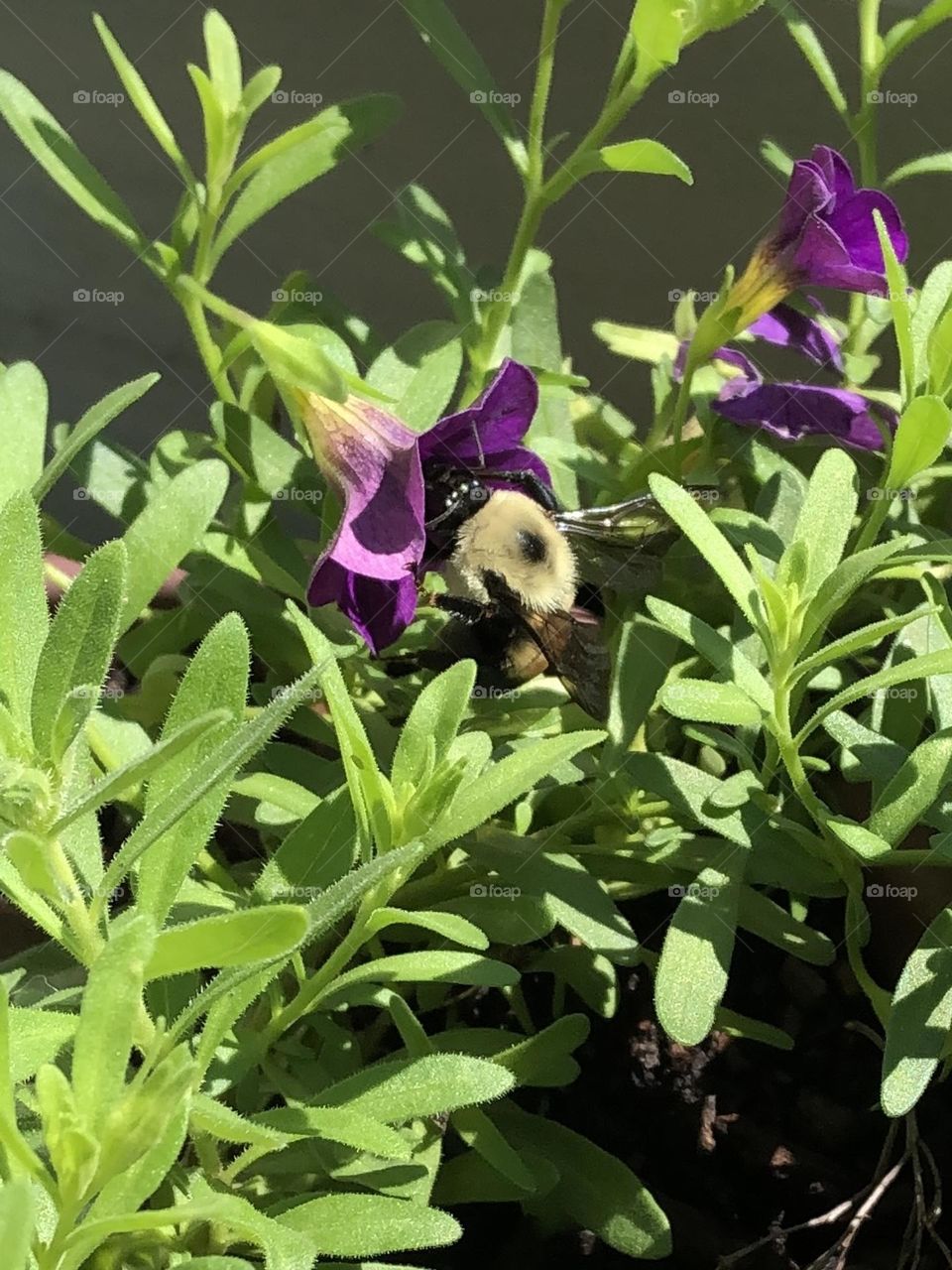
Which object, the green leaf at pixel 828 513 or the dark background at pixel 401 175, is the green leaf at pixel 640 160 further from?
the dark background at pixel 401 175

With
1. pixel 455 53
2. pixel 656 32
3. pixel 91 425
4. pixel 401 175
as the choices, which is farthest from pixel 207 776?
pixel 401 175

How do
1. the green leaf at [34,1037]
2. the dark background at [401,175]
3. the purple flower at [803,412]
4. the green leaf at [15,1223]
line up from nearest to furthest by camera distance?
the green leaf at [15,1223]
the green leaf at [34,1037]
the purple flower at [803,412]
the dark background at [401,175]

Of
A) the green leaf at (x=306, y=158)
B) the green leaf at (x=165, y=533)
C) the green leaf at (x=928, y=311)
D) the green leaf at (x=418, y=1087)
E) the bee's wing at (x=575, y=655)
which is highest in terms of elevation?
the green leaf at (x=306, y=158)

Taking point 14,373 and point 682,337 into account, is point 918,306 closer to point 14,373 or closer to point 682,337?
point 682,337

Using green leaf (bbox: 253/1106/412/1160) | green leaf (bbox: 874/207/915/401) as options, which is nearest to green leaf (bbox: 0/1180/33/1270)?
green leaf (bbox: 253/1106/412/1160)

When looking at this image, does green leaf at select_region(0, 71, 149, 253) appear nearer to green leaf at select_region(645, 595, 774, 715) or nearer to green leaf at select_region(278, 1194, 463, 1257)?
green leaf at select_region(645, 595, 774, 715)

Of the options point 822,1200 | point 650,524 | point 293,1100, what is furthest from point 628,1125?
point 650,524

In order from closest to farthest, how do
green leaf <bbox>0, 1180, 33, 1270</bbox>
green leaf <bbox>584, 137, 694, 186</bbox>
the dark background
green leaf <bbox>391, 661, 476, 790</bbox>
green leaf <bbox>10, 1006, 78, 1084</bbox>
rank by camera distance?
green leaf <bbox>0, 1180, 33, 1270</bbox> → green leaf <bbox>10, 1006, 78, 1084</bbox> → green leaf <bbox>391, 661, 476, 790</bbox> → green leaf <bbox>584, 137, 694, 186</bbox> → the dark background

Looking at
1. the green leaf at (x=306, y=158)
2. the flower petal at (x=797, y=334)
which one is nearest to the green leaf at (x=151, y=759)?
the green leaf at (x=306, y=158)
